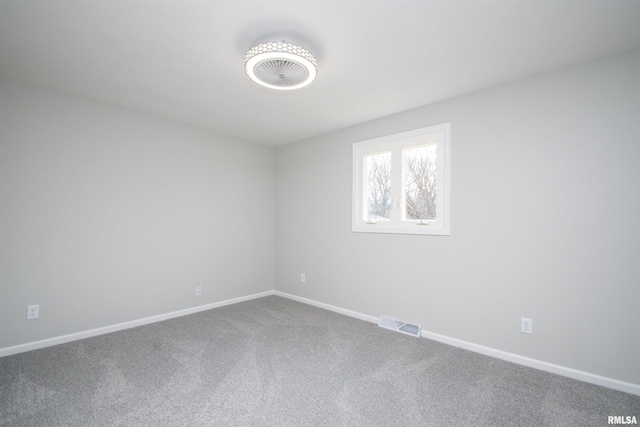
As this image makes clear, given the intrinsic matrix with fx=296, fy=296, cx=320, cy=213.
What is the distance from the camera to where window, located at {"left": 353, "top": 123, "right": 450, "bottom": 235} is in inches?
118

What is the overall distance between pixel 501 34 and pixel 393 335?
2.71 meters

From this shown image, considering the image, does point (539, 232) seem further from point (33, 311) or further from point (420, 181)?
point (33, 311)

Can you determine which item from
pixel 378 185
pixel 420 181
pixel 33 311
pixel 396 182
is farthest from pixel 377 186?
pixel 33 311

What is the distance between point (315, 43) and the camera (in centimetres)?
204

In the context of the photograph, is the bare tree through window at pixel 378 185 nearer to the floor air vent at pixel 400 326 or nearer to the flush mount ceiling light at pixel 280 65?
the floor air vent at pixel 400 326

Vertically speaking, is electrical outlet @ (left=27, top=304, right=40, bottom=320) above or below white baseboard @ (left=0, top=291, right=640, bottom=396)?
above

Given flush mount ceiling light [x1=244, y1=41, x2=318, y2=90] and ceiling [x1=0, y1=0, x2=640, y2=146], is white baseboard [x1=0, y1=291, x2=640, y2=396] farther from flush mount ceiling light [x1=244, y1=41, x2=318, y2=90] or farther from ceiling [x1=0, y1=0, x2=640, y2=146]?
flush mount ceiling light [x1=244, y1=41, x2=318, y2=90]

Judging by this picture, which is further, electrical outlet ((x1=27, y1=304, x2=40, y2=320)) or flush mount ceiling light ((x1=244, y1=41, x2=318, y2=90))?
electrical outlet ((x1=27, y1=304, x2=40, y2=320))

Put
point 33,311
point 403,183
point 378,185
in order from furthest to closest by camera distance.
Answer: point 378,185 < point 403,183 < point 33,311

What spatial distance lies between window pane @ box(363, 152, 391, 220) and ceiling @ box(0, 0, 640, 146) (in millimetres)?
766

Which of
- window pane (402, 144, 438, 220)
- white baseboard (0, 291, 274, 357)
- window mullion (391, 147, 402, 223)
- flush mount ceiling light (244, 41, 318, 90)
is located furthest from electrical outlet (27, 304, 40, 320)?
window pane (402, 144, 438, 220)

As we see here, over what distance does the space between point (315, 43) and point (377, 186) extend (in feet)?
6.30

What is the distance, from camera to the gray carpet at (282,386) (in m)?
1.77

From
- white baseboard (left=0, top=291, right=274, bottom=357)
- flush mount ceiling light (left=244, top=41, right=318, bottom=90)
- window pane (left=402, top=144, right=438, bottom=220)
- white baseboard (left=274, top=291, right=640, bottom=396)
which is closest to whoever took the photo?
flush mount ceiling light (left=244, top=41, right=318, bottom=90)
